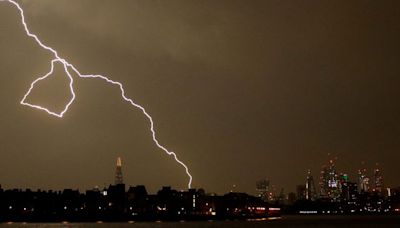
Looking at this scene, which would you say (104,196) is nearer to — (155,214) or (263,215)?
(155,214)

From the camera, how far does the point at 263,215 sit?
16762 cm

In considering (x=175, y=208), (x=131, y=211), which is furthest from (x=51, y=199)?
(x=175, y=208)

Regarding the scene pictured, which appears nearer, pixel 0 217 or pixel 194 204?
pixel 0 217

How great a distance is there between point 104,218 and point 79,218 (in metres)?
4.70

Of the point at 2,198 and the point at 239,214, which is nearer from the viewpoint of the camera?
the point at 2,198

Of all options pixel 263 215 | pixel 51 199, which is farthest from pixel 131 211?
pixel 263 215

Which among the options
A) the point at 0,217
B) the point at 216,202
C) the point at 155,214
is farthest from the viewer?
the point at 216,202

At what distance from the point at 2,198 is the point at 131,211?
24825 mm

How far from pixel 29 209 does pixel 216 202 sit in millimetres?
44976

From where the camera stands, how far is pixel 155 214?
5266 inches

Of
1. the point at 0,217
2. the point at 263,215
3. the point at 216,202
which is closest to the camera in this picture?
the point at 0,217

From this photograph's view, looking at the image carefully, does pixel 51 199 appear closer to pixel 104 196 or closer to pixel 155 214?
pixel 104 196

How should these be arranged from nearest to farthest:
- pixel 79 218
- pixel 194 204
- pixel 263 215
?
1. pixel 79 218
2. pixel 194 204
3. pixel 263 215

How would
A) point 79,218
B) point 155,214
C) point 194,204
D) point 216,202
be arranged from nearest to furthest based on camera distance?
point 79,218, point 155,214, point 194,204, point 216,202
